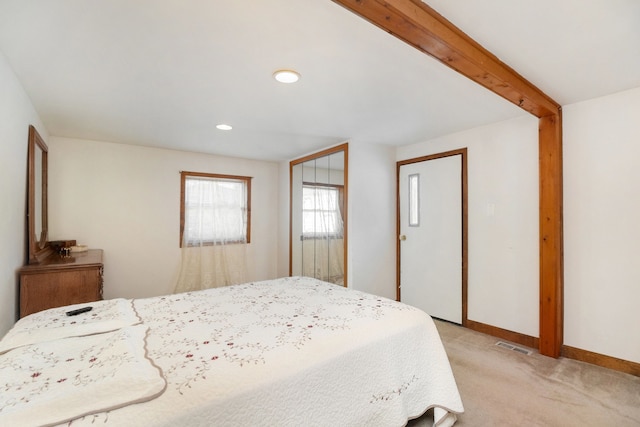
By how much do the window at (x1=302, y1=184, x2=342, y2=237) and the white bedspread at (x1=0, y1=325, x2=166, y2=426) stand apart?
9.09 ft

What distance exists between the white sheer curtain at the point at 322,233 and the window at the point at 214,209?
1117mm

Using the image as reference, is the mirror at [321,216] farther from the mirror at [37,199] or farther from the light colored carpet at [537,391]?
the mirror at [37,199]

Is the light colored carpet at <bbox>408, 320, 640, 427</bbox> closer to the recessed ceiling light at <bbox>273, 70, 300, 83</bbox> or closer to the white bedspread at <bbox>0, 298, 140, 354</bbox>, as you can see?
the white bedspread at <bbox>0, 298, 140, 354</bbox>

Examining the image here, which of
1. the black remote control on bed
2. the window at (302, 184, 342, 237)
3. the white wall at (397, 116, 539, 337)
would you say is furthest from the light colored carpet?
the black remote control on bed

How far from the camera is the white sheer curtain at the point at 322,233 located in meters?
3.89

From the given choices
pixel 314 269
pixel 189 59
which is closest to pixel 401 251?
pixel 314 269

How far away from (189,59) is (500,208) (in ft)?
10.1

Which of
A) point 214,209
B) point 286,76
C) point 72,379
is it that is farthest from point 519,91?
point 214,209

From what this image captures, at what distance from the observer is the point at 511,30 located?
1.59 meters

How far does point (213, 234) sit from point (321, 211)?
1755 mm

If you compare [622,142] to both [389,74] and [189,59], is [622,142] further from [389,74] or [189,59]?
[189,59]

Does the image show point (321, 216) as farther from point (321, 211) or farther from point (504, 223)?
point (504, 223)

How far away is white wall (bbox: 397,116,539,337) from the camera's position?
287 centimetres

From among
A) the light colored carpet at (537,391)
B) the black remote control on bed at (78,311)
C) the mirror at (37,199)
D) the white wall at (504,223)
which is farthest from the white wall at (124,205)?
the light colored carpet at (537,391)
